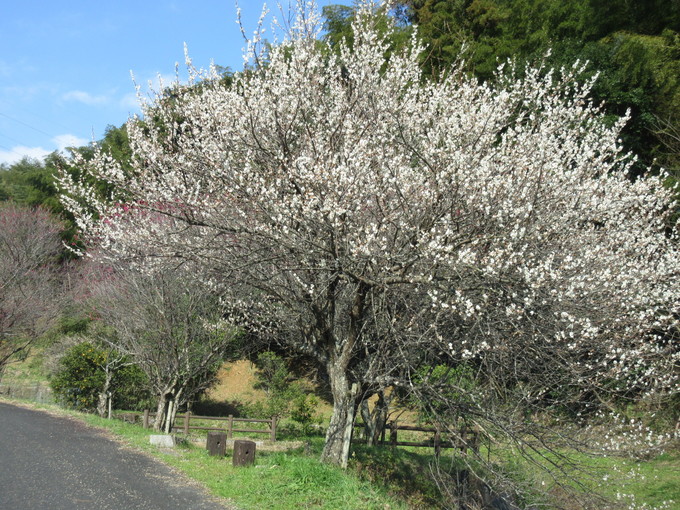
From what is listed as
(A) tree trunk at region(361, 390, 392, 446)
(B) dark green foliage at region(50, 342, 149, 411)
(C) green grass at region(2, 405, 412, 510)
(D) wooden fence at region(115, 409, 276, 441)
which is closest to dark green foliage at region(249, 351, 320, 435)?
(D) wooden fence at region(115, 409, 276, 441)

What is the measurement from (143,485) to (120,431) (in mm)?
4432

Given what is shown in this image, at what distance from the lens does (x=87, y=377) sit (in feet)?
49.2

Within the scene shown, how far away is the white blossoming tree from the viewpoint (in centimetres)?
630

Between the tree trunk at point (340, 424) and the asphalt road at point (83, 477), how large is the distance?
199cm

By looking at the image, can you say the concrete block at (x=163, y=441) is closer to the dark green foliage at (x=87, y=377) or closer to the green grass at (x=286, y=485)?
the green grass at (x=286, y=485)

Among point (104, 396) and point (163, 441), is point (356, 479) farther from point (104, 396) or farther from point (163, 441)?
point (104, 396)

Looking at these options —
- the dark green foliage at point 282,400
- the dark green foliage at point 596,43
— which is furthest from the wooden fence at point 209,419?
the dark green foliage at point 596,43

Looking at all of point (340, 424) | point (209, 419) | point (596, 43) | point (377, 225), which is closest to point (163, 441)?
point (340, 424)

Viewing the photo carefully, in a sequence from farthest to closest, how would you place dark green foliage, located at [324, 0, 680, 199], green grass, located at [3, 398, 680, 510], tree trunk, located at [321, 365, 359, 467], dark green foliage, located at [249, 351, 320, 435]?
dark green foliage, located at [324, 0, 680, 199]
dark green foliage, located at [249, 351, 320, 435]
tree trunk, located at [321, 365, 359, 467]
green grass, located at [3, 398, 680, 510]

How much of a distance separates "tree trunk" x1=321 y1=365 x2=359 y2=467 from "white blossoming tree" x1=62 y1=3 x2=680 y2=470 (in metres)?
0.02

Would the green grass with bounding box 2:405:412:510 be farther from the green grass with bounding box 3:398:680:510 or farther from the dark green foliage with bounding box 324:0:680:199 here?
the dark green foliage with bounding box 324:0:680:199

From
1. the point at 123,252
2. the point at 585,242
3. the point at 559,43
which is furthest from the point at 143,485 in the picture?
the point at 559,43

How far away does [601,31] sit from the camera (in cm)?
1897

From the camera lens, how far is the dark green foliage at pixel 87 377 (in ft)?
49.1
